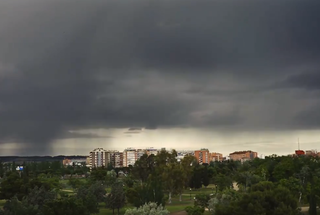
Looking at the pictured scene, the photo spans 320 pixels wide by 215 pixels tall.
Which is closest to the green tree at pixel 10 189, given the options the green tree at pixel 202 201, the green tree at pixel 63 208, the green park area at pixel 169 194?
the green park area at pixel 169 194

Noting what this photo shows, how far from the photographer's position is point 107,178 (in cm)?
10575

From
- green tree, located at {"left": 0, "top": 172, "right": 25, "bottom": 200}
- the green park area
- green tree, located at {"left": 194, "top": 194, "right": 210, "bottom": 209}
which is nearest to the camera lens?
the green park area

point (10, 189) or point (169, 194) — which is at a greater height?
point (10, 189)

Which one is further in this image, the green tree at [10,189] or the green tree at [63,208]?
the green tree at [10,189]

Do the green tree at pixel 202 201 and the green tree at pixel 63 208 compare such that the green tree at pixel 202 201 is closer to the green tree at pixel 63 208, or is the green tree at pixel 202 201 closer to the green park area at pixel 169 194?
the green park area at pixel 169 194

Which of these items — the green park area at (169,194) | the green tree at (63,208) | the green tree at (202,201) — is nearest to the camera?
the green park area at (169,194)

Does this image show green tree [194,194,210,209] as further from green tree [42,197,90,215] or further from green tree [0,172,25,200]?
green tree [0,172,25,200]

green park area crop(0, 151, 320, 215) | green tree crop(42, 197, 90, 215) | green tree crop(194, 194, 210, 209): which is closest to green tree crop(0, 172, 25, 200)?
green park area crop(0, 151, 320, 215)

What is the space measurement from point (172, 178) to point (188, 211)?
28.5 m

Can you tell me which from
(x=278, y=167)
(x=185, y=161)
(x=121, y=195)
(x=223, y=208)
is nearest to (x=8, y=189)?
(x=121, y=195)

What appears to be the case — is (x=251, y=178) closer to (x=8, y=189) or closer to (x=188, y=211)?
(x=188, y=211)

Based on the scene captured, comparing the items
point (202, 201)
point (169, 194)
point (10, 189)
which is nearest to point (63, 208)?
point (202, 201)

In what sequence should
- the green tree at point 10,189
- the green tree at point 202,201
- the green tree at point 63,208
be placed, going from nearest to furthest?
the green tree at point 63,208 → the green tree at point 202,201 → the green tree at point 10,189

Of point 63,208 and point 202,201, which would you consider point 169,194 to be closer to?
point 202,201
